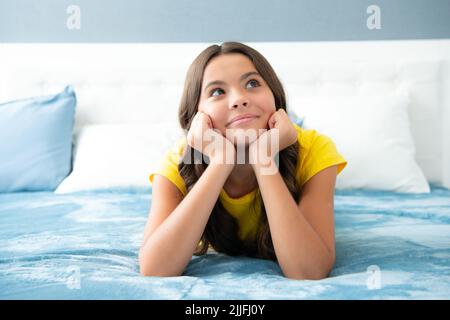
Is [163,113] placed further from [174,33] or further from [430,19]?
[430,19]

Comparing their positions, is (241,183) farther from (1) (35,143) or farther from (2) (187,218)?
(1) (35,143)

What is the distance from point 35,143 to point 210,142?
Answer: 57.1 inches

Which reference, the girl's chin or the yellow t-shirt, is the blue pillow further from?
the girl's chin

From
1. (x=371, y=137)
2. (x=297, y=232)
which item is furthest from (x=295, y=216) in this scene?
(x=371, y=137)

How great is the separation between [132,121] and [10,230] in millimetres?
1234

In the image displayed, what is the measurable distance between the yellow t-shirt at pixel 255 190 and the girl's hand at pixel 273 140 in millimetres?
126

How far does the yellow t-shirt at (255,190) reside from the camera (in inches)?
48.4

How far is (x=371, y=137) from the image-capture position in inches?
87.0

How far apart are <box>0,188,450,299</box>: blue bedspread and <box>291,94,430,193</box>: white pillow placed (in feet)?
0.95

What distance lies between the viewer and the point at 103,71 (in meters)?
2.66

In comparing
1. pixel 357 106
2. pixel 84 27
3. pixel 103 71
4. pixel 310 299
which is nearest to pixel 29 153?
pixel 103 71

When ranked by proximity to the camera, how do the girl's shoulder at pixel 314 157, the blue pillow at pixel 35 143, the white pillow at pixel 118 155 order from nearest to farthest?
the girl's shoulder at pixel 314 157, the white pillow at pixel 118 155, the blue pillow at pixel 35 143

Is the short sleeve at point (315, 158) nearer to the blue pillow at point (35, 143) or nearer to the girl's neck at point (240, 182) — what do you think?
the girl's neck at point (240, 182)

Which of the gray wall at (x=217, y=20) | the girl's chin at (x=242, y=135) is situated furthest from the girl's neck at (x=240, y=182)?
the gray wall at (x=217, y=20)
